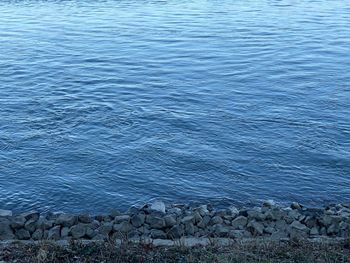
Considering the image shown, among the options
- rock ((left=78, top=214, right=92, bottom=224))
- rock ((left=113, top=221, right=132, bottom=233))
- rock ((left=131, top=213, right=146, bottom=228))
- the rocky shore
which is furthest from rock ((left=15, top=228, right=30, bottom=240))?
rock ((left=131, top=213, right=146, bottom=228))

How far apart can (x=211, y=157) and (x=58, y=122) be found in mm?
4309

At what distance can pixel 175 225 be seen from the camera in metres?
10.3

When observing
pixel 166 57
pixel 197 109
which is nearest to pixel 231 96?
pixel 197 109

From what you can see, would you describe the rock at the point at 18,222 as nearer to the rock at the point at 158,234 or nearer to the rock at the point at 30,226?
the rock at the point at 30,226

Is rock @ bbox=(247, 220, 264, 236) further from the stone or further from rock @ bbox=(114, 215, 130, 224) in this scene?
the stone

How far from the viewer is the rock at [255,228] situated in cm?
1028

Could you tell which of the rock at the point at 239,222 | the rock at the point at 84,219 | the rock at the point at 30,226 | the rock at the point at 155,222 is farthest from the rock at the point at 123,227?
the rock at the point at 239,222

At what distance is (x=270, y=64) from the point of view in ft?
74.1

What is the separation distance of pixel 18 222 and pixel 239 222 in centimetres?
356

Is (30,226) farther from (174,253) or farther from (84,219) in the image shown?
(174,253)

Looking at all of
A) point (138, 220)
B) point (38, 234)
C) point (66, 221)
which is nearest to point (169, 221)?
point (138, 220)

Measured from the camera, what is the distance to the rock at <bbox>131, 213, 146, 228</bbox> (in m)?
10.4

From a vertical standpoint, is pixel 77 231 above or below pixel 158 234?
above

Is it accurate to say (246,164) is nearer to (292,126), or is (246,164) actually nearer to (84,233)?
(292,126)
